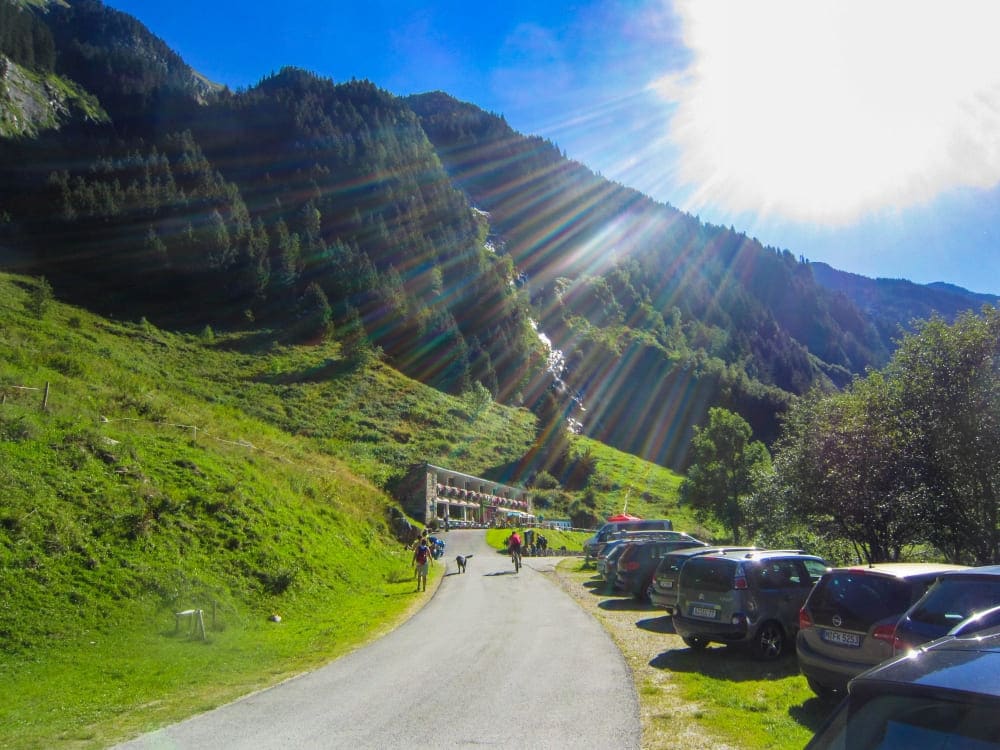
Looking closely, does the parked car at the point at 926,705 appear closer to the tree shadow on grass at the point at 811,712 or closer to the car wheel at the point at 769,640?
the tree shadow on grass at the point at 811,712

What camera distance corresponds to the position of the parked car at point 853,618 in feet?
21.3

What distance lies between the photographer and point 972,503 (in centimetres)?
1600

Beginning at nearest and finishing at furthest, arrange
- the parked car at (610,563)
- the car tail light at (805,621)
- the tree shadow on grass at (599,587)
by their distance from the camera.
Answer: the car tail light at (805,621) → the parked car at (610,563) → the tree shadow on grass at (599,587)

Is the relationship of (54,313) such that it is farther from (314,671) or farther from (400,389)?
(314,671)

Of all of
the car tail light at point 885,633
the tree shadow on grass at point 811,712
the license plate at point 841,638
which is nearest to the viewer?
the car tail light at point 885,633

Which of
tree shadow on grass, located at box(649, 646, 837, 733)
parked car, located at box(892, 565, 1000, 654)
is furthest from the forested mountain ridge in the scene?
parked car, located at box(892, 565, 1000, 654)

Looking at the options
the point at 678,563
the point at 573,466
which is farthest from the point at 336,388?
the point at 678,563

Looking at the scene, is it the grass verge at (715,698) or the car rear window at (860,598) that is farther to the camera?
the car rear window at (860,598)

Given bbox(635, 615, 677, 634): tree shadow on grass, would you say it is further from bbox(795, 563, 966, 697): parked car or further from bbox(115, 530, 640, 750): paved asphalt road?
bbox(795, 563, 966, 697): parked car

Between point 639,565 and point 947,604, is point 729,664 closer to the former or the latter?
point 947,604

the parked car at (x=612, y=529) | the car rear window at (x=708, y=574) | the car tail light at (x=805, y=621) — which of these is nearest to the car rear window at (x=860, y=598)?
the car tail light at (x=805, y=621)

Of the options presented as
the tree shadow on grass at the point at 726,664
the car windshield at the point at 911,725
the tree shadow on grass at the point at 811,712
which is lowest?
the tree shadow on grass at the point at 726,664

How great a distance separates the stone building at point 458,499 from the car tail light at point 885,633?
33928mm

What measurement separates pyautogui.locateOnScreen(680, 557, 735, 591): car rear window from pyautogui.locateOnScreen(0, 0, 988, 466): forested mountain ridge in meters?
43.4
